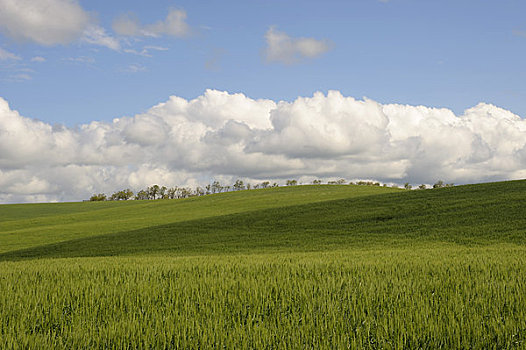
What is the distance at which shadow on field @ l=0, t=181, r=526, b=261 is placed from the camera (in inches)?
743

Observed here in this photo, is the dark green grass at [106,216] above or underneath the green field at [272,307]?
underneath

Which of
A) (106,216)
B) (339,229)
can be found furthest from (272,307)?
(106,216)

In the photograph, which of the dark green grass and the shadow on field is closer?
the shadow on field

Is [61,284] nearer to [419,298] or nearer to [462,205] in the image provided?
[419,298]

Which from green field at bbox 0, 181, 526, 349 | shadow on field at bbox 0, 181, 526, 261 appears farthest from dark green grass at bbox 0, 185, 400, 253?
green field at bbox 0, 181, 526, 349

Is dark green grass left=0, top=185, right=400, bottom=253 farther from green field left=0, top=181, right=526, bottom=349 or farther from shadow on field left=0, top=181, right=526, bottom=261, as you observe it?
green field left=0, top=181, right=526, bottom=349

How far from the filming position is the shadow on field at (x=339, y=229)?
61.9ft

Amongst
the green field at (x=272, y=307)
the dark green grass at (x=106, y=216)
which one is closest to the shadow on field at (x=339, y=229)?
the dark green grass at (x=106, y=216)

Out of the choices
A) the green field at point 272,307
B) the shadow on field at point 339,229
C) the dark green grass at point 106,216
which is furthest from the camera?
the dark green grass at point 106,216

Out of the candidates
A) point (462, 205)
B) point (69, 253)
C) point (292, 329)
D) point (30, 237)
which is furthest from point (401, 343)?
point (30, 237)

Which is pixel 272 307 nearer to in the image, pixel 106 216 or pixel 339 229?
pixel 339 229

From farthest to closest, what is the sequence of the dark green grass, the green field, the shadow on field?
the dark green grass → the shadow on field → the green field

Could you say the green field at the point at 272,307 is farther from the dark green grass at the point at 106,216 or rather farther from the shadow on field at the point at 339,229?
the dark green grass at the point at 106,216

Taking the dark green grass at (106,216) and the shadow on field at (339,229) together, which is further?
the dark green grass at (106,216)
